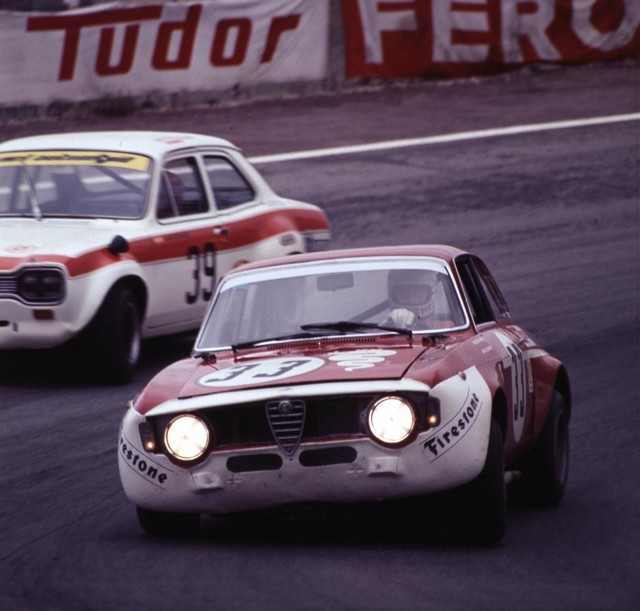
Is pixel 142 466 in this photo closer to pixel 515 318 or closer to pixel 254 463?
pixel 254 463

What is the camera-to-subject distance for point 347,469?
6.08 m

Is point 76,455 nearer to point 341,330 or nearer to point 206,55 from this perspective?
point 341,330

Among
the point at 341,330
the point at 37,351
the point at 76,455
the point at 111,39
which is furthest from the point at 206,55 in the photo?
the point at 341,330

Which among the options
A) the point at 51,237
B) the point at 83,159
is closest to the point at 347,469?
the point at 51,237

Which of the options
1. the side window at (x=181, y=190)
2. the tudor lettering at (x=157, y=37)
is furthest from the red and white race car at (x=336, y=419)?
the tudor lettering at (x=157, y=37)

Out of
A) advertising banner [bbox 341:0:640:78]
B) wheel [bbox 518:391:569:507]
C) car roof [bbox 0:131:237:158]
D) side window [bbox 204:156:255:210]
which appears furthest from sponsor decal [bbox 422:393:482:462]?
advertising banner [bbox 341:0:640:78]

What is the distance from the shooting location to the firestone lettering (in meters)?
6.30

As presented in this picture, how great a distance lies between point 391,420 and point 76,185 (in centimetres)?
545

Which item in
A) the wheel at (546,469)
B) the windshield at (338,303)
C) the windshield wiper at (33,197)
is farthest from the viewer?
the windshield wiper at (33,197)

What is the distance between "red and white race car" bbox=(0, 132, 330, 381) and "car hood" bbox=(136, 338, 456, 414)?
131 inches

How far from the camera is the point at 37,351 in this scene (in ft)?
38.3

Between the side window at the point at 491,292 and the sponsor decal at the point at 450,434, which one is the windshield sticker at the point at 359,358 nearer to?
the sponsor decal at the point at 450,434

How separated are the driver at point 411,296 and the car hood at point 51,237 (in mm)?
3361

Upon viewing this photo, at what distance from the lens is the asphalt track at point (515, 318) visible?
5.76 meters
